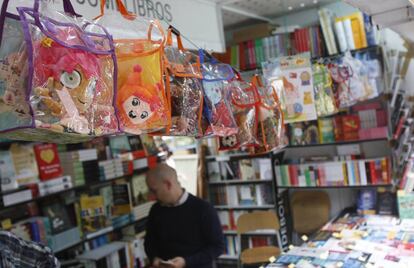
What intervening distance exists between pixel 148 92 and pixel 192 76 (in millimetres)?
316

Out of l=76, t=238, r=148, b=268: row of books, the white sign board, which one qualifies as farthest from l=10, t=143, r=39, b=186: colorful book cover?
the white sign board

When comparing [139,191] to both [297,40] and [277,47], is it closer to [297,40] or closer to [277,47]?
[277,47]

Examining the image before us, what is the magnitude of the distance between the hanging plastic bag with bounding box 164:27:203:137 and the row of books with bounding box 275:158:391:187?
284 cm

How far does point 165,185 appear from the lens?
2.61 meters

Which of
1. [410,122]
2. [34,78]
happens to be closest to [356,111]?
[410,122]

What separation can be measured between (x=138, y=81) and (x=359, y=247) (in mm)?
2171

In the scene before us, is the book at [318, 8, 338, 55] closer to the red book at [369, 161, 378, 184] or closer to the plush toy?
the red book at [369, 161, 378, 184]

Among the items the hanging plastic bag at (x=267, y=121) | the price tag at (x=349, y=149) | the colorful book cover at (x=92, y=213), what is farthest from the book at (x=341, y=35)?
the colorful book cover at (x=92, y=213)

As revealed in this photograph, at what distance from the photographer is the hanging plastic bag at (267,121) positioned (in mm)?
1985

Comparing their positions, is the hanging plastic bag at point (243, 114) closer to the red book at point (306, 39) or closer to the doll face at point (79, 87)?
the doll face at point (79, 87)

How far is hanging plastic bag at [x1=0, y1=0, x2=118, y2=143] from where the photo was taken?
2.98 feet

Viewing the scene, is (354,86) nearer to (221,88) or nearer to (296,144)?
(296,144)

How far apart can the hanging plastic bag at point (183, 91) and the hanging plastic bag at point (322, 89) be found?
138cm

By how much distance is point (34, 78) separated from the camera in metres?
0.90
